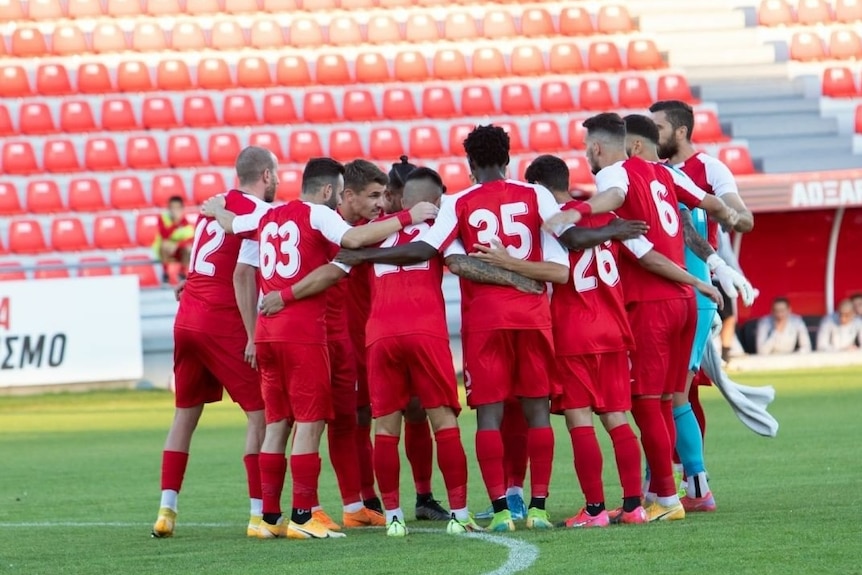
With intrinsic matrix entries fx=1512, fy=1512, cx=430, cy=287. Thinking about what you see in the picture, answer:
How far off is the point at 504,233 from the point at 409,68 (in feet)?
53.9

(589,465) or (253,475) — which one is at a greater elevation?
(589,465)

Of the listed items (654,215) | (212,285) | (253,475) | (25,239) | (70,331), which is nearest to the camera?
(654,215)

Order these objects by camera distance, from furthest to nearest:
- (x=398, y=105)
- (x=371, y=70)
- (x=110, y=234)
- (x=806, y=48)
→ (x=806, y=48), (x=371, y=70), (x=398, y=105), (x=110, y=234)

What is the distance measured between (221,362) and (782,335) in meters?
13.0

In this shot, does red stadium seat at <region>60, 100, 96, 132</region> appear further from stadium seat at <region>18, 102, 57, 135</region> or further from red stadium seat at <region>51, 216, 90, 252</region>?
red stadium seat at <region>51, 216, 90, 252</region>

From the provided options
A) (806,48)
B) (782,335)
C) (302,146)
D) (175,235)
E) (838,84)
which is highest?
(806,48)

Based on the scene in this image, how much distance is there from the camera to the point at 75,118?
2220cm

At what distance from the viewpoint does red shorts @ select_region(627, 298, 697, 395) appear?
762cm

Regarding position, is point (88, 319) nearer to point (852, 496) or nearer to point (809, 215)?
point (809, 215)

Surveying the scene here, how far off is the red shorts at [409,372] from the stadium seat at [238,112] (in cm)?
1544

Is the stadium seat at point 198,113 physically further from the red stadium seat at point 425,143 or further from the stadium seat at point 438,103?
the stadium seat at point 438,103

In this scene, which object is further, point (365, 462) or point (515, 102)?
point (515, 102)

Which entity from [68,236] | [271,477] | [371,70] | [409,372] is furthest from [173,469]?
[371,70]

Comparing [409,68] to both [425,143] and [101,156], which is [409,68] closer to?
[425,143]
